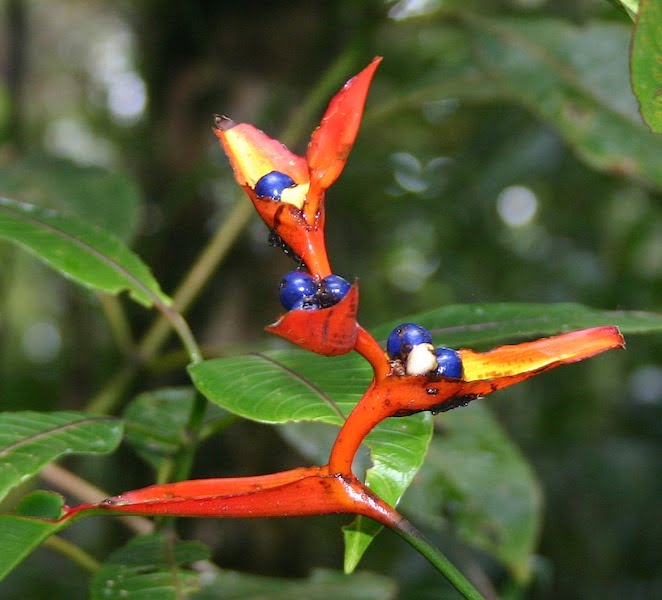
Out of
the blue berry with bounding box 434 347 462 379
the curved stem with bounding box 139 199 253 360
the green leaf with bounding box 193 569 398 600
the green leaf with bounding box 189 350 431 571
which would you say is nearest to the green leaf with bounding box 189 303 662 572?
the green leaf with bounding box 189 350 431 571

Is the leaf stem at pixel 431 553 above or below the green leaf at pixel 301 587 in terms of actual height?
above

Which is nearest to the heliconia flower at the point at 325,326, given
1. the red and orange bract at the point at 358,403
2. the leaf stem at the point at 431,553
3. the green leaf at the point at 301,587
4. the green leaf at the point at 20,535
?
the red and orange bract at the point at 358,403

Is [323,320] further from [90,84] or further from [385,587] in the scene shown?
[90,84]

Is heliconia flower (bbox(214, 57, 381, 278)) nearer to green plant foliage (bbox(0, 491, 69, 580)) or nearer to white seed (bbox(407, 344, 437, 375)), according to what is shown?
white seed (bbox(407, 344, 437, 375))

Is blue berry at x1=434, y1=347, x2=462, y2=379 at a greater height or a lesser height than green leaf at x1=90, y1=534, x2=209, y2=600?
greater

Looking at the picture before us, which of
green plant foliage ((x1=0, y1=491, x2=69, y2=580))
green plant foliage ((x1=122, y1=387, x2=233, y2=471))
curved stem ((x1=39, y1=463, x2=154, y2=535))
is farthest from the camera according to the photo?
curved stem ((x1=39, y1=463, x2=154, y2=535))

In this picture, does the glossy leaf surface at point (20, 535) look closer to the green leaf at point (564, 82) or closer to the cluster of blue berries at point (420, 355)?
the cluster of blue berries at point (420, 355)
